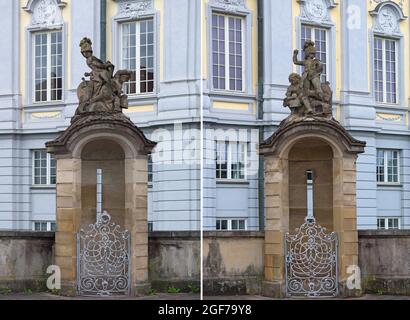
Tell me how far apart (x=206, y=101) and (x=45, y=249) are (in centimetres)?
1231

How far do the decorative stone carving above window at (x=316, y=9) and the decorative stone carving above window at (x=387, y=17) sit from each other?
1.89 m

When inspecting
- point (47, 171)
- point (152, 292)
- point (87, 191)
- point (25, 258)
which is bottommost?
point (152, 292)

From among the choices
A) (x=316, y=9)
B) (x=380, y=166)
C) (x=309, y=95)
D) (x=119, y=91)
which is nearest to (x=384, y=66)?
(x=316, y=9)

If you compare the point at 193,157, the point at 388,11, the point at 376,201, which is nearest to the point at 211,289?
the point at 193,157

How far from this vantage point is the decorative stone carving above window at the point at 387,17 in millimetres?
35812

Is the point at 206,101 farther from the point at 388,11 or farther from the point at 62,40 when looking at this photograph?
the point at 388,11

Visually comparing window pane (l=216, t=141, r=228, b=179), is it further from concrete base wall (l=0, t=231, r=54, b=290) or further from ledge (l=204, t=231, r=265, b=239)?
concrete base wall (l=0, t=231, r=54, b=290)

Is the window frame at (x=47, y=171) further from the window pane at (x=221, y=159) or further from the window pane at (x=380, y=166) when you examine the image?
the window pane at (x=380, y=166)

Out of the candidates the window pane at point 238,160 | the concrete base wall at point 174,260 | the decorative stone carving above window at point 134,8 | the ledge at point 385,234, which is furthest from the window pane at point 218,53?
the ledge at point 385,234

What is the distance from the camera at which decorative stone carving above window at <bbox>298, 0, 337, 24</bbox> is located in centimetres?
3412

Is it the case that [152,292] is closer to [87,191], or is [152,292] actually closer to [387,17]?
[87,191]

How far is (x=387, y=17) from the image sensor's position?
36281 mm

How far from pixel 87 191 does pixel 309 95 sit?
5564 mm

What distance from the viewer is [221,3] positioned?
32.7 metres
